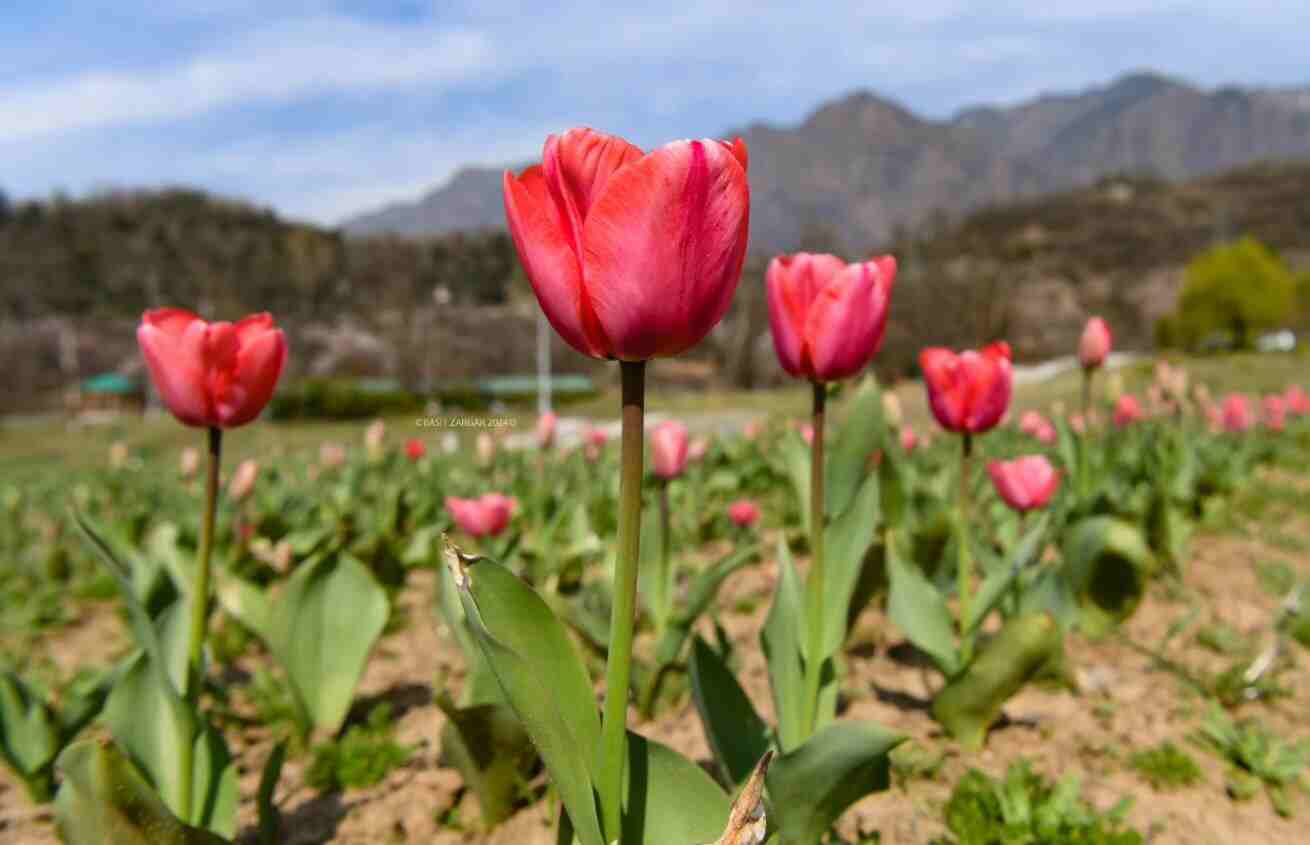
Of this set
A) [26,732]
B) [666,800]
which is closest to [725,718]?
[666,800]

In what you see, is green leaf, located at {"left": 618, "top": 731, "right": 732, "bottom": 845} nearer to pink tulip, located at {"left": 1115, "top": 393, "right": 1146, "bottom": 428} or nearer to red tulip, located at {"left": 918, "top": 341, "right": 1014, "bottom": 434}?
red tulip, located at {"left": 918, "top": 341, "right": 1014, "bottom": 434}

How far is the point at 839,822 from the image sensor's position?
174 cm

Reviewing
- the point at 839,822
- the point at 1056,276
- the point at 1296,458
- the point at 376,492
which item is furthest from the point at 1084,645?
the point at 1056,276

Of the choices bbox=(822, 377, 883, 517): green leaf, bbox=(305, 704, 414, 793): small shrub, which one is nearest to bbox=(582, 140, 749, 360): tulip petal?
bbox=(822, 377, 883, 517): green leaf

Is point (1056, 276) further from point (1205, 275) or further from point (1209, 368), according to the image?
point (1209, 368)

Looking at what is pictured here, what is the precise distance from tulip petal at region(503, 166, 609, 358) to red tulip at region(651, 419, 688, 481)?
1.73 metres

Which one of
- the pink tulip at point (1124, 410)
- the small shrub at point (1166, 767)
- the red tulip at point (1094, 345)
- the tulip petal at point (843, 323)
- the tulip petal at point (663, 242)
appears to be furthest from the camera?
the pink tulip at point (1124, 410)

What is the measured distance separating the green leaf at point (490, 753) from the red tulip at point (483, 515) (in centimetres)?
78

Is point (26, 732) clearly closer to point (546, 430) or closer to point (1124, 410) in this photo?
point (546, 430)

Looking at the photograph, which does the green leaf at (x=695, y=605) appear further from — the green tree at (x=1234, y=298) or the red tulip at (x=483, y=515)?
the green tree at (x=1234, y=298)

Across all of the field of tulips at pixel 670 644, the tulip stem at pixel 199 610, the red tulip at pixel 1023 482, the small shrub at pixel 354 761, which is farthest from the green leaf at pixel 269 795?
the red tulip at pixel 1023 482

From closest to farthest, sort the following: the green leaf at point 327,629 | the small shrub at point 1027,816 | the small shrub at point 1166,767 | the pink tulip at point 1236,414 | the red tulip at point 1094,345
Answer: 1. the small shrub at point 1027,816
2. the small shrub at point 1166,767
3. the green leaf at point 327,629
4. the red tulip at point 1094,345
5. the pink tulip at point 1236,414

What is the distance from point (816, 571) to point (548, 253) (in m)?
0.75

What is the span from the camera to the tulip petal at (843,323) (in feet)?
4.44
